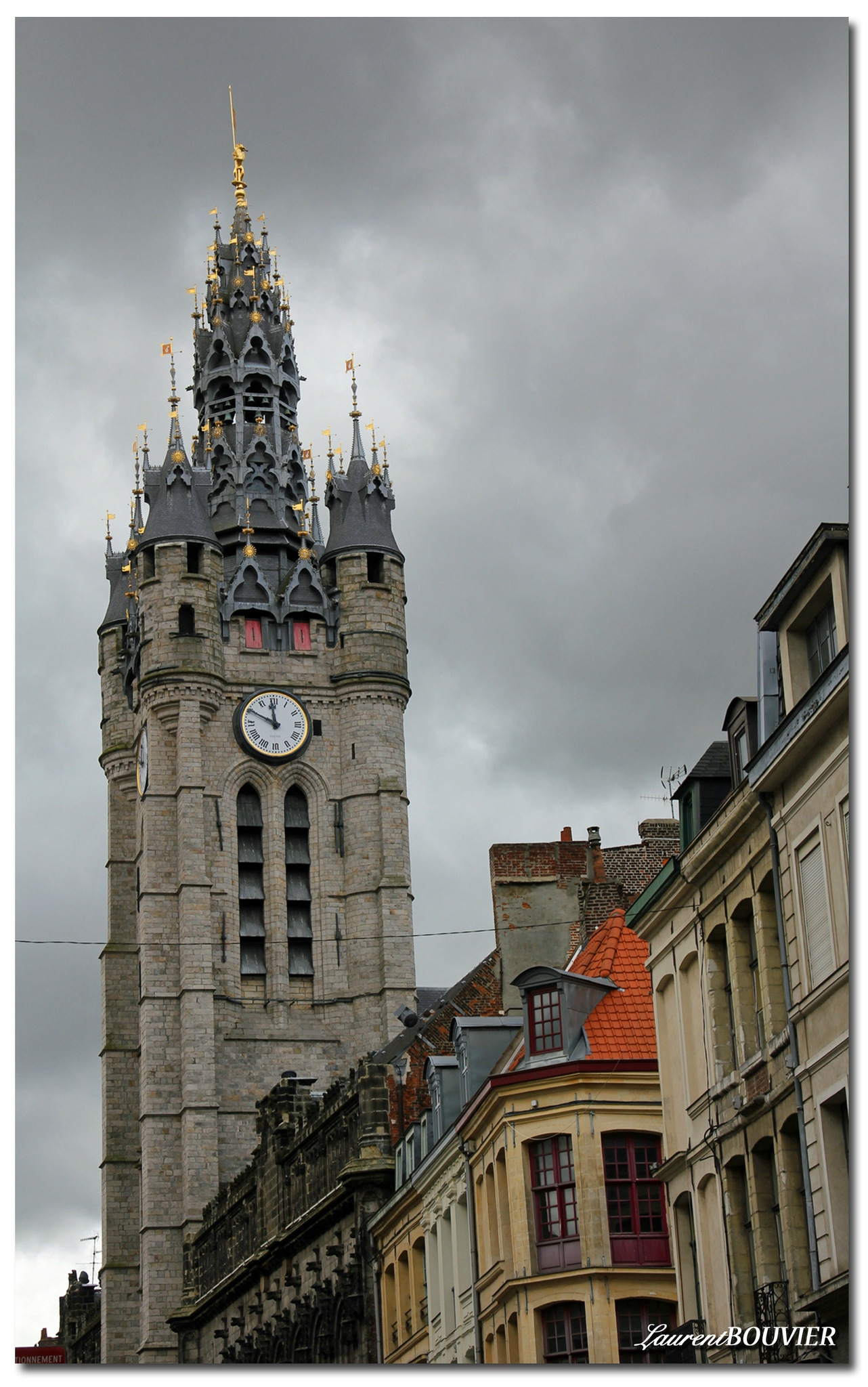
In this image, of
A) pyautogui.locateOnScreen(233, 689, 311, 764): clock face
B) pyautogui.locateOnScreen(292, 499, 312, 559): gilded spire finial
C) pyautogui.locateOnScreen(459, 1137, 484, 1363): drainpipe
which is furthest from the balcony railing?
pyautogui.locateOnScreen(292, 499, 312, 559): gilded spire finial

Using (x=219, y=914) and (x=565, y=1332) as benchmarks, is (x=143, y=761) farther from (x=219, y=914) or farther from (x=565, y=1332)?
(x=565, y=1332)

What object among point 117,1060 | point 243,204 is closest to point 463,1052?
point 117,1060

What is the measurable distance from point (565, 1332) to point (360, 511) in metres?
65.7

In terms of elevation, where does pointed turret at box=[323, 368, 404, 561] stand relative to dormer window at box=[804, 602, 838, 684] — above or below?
above

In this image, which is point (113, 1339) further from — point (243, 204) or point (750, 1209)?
point (750, 1209)

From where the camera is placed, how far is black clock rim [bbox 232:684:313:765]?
95.6 metres

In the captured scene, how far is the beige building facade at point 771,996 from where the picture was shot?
86.2ft

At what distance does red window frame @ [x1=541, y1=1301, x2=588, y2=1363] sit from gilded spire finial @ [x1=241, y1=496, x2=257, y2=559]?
214 feet

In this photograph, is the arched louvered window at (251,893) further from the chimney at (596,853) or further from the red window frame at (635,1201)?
the red window frame at (635,1201)

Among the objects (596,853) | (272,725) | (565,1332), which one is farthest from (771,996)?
(272,725)

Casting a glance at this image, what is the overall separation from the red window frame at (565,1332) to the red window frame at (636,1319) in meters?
0.59

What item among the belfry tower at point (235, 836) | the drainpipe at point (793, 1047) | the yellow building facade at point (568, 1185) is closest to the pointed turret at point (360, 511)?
the belfry tower at point (235, 836)

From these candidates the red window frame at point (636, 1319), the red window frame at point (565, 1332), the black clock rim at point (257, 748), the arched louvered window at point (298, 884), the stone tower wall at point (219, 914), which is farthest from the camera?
the black clock rim at point (257, 748)

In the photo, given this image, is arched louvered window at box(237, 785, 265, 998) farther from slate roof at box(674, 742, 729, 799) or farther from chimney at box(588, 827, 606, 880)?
slate roof at box(674, 742, 729, 799)
